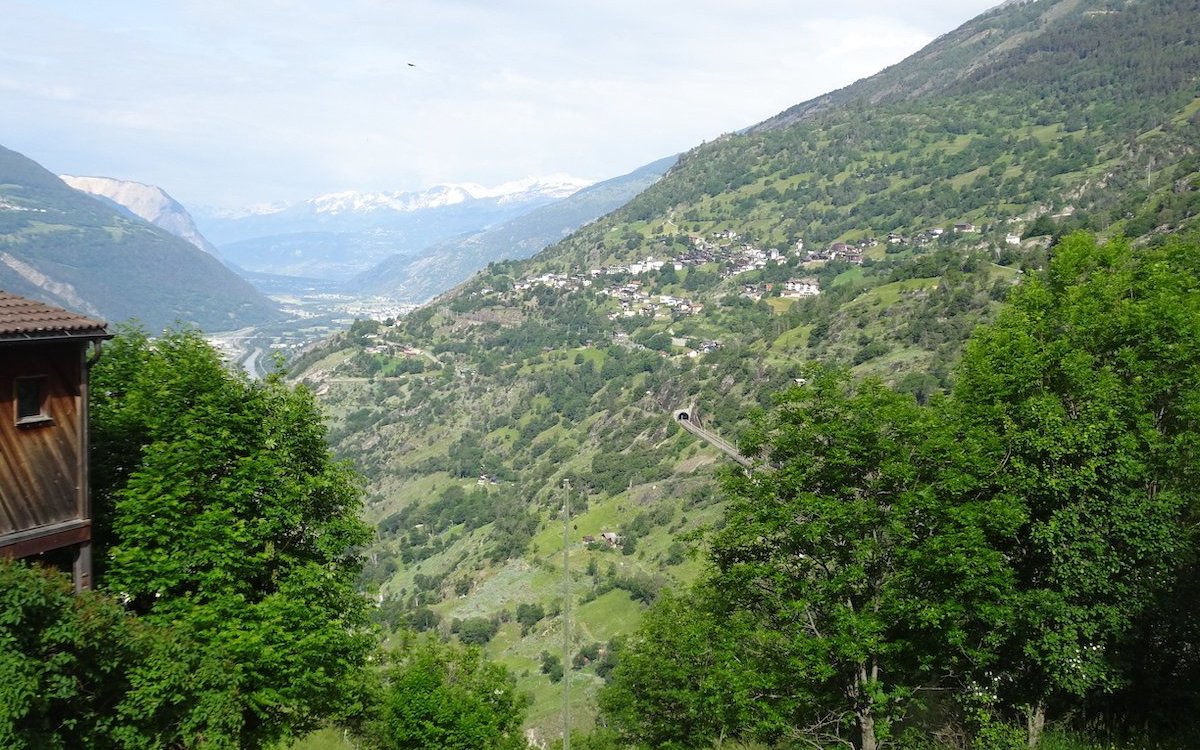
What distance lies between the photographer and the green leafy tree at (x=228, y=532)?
1709cm

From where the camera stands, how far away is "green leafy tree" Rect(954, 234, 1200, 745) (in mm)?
16281

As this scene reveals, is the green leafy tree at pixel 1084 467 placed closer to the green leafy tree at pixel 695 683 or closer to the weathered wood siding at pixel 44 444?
the green leafy tree at pixel 695 683

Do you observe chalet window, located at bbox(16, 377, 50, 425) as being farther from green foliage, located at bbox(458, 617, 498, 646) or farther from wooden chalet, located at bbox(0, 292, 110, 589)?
green foliage, located at bbox(458, 617, 498, 646)

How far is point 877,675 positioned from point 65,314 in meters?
19.1

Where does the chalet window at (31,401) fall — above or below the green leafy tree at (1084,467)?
Answer: above

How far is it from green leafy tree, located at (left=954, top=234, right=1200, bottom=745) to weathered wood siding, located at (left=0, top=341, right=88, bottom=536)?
63.7 ft

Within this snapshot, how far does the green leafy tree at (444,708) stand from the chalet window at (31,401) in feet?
49.7

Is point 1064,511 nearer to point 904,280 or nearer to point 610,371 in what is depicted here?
point 904,280

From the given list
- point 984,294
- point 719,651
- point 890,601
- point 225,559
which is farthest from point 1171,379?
point 984,294

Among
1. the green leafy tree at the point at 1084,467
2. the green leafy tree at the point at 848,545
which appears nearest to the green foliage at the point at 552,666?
the green leafy tree at the point at 848,545

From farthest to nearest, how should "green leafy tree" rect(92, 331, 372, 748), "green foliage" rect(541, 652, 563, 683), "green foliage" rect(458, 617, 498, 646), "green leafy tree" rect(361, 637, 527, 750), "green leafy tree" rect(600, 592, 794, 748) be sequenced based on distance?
"green foliage" rect(458, 617, 498, 646) < "green foliage" rect(541, 652, 563, 683) < "green leafy tree" rect(361, 637, 527, 750) < "green leafy tree" rect(600, 592, 794, 748) < "green leafy tree" rect(92, 331, 372, 748)

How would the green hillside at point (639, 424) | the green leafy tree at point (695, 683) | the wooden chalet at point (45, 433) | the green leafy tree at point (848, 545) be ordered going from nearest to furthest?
the wooden chalet at point (45, 433) → the green leafy tree at point (848, 545) → the green leafy tree at point (695, 683) → the green hillside at point (639, 424)

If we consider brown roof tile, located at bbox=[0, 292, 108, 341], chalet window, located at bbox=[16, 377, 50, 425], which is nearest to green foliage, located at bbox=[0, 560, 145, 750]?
chalet window, located at bbox=[16, 377, 50, 425]

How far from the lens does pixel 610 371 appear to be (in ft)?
612
